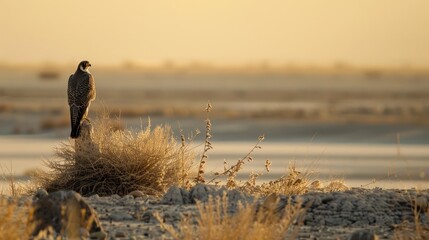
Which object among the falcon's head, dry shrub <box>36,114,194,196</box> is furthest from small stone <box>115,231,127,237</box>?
the falcon's head

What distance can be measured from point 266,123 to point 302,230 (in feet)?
95.3

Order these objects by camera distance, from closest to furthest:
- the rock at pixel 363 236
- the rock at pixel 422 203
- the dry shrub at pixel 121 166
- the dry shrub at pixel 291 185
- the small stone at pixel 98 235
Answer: the rock at pixel 363 236 < the small stone at pixel 98 235 < the rock at pixel 422 203 < the dry shrub at pixel 291 185 < the dry shrub at pixel 121 166

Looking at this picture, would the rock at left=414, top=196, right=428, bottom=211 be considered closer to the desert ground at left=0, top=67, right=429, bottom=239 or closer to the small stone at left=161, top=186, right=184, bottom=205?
the desert ground at left=0, top=67, right=429, bottom=239

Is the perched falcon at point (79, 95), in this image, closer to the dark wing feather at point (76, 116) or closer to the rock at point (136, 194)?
the dark wing feather at point (76, 116)

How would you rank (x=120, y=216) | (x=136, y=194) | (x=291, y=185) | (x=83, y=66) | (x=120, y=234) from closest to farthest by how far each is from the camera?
1. (x=120, y=234)
2. (x=120, y=216)
3. (x=136, y=194)
4. (x=291, y=185)
5. (x=83, y=66)

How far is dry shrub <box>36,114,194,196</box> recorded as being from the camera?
15.0 m

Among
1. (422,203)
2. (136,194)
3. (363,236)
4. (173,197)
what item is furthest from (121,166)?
(363,236)

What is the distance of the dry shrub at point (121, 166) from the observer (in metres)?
15.0

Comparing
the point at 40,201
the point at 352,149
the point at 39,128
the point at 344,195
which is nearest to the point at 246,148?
the point at 352,149

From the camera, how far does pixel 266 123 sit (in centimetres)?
4112

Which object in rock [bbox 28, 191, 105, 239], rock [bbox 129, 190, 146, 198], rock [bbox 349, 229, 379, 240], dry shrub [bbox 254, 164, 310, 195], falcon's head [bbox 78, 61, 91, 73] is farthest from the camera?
falcon's head [bbox 78, 61, 91, 73]

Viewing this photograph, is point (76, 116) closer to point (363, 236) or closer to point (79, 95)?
point (79, 95)

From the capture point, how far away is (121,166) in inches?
591

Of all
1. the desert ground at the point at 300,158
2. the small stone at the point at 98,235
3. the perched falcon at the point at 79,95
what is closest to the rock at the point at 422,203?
the desert ground at the point at 300,158
